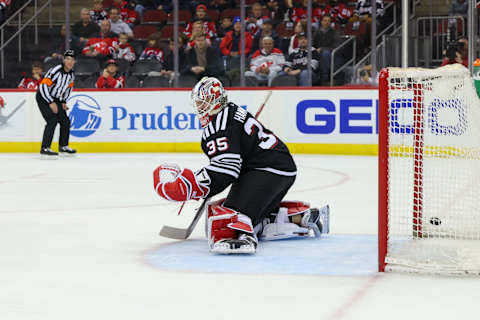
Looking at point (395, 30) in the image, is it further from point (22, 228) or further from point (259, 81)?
point (22, 228)

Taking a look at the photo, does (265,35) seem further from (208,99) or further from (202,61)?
(208,99)

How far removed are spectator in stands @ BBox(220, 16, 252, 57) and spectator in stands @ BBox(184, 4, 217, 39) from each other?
0.70 meters

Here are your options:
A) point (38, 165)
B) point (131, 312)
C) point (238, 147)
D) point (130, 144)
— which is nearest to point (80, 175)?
point (38, 165)

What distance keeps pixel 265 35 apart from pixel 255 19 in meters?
0.51

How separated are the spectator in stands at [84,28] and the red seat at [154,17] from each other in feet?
3.29

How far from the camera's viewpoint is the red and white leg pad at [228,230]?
396cm

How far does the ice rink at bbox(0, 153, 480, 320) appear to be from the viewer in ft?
9.62

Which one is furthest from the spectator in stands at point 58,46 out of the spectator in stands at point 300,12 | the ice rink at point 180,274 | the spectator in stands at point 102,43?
the ice rink at point 180,274

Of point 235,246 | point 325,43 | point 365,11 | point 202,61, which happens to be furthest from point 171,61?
point 235,246

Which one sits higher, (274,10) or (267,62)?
(274,10)

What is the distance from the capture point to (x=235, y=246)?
3936mm

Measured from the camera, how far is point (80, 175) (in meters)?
8.53

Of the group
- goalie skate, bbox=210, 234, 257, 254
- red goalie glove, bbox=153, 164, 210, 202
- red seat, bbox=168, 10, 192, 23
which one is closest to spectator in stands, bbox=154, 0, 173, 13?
red seat, bbox=168, 10, 192, 23

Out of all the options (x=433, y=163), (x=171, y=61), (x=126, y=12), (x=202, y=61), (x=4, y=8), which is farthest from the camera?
(x=4, y=8)
